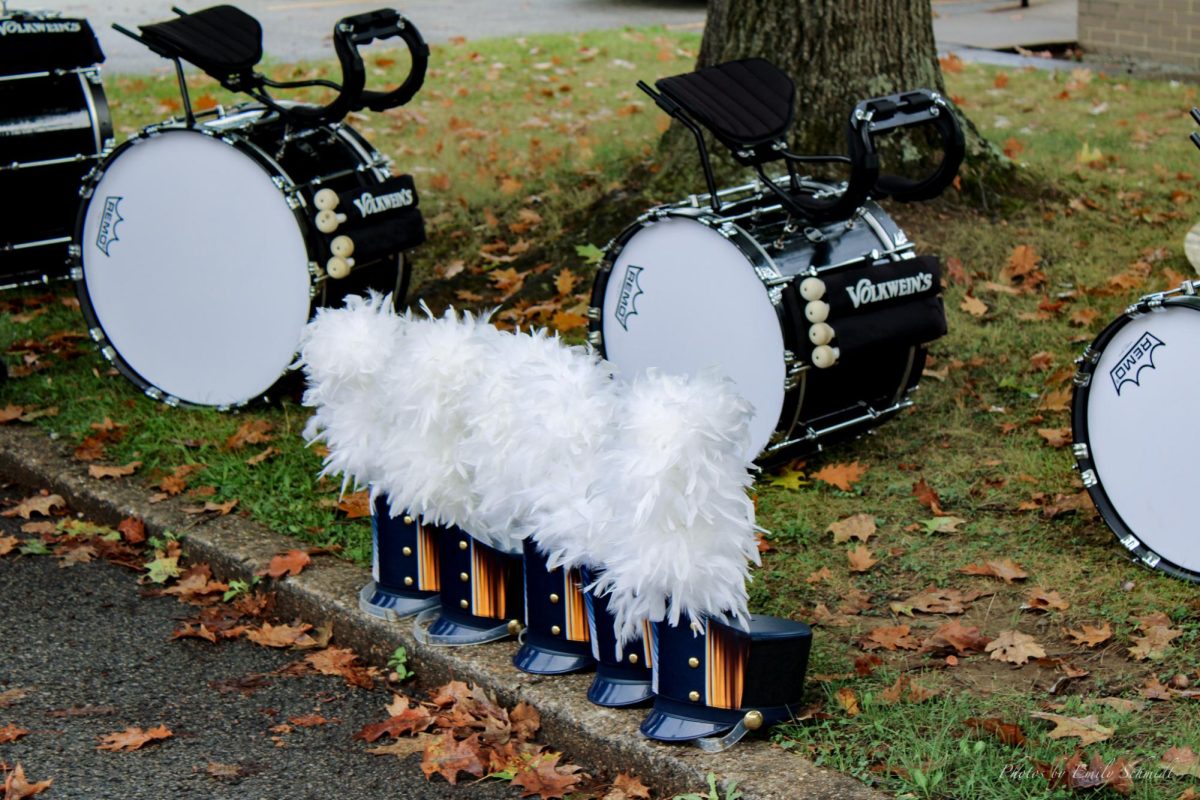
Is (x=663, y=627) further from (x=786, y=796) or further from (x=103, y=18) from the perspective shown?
(x=103, y=18)

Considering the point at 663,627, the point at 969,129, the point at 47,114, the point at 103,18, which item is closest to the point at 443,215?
the point at 47,114

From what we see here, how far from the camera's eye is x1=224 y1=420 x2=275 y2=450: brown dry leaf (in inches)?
193

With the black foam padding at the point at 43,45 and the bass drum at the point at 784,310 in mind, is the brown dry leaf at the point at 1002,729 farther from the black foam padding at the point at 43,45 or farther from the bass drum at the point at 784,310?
the black foam padding at the point at 43,45

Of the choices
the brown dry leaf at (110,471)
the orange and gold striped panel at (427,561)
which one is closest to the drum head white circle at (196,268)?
the brown dry leaf at (110,471)

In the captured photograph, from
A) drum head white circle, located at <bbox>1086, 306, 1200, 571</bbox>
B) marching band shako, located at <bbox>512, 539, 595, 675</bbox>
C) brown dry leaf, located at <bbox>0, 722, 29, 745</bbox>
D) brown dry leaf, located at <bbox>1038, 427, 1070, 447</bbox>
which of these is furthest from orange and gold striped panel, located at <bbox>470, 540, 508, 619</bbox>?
brown dry leaf, located at <bbox>1038, 427, 1070, 447</bbox>

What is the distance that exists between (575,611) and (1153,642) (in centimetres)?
136

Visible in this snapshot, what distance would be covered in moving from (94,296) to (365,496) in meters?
1.62

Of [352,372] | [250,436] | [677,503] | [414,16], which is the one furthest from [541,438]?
[414,16]

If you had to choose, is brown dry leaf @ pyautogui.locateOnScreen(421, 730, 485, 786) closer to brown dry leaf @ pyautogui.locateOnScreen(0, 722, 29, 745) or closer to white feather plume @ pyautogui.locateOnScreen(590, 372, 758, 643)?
white feather plume @ pyautogui.locateOnScreen(590, 372, 758, 643)

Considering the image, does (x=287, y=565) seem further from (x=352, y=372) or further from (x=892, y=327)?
(x=892, y=327)

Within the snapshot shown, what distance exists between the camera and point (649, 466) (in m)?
2.90

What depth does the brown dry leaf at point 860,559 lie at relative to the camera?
3.94m

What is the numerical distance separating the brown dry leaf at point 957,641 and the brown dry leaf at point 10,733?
6.99ft

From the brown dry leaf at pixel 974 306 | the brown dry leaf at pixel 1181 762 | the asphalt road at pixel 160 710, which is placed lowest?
the asphalt road at pixel 160 710
